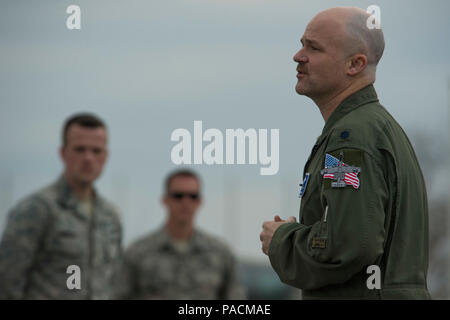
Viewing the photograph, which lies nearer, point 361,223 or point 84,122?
point 361,223

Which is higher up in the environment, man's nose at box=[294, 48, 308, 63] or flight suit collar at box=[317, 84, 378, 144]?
man's nose at box=[294, 48, 308, 63]

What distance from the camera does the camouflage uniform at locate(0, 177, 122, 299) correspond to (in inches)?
221

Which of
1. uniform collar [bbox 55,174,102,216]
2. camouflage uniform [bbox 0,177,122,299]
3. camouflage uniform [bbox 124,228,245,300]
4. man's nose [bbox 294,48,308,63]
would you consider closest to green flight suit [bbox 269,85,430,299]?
man's nose [bbox 294,48,308,63]

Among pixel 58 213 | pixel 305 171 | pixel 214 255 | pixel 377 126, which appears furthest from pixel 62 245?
pixel 377 126

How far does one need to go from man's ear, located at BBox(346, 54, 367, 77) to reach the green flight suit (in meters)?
0.19

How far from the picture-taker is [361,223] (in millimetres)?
3363

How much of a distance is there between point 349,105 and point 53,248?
8.66ft

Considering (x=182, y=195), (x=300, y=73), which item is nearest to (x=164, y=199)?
(x=182, y=195)

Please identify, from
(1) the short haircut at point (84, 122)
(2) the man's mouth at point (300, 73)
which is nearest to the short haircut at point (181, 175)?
(1) the short haircut at point (84, 122)

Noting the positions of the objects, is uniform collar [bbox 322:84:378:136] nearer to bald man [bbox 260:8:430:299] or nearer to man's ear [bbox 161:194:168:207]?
bald man [bbox 260:8:430:299]

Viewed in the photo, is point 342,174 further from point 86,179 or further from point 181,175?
point 181,175

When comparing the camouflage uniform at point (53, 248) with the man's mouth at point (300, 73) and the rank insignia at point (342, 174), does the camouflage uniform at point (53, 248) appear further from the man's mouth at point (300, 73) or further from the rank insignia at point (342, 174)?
the rank insignia at point (342, 174)

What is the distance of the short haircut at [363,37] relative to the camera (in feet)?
12.5

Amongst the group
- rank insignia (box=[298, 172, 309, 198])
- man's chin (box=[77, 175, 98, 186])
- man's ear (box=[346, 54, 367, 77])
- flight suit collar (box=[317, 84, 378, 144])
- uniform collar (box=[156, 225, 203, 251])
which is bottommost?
uniform collar (box=[156, 225, 203, 251])
